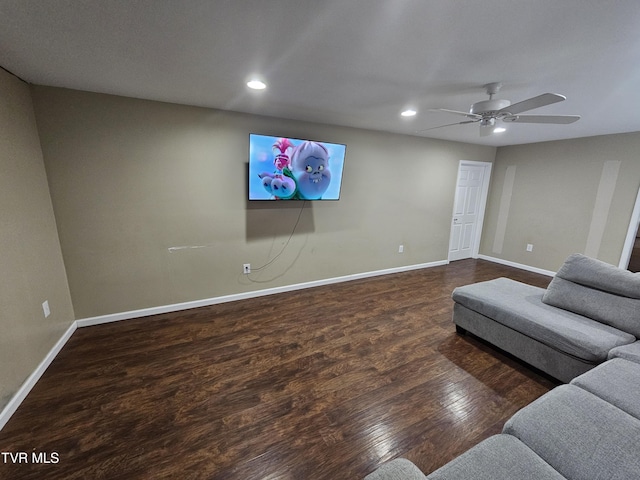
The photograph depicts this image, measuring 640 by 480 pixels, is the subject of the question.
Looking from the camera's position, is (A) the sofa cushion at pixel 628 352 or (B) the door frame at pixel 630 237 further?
(B) the door frame at pixel 630 237

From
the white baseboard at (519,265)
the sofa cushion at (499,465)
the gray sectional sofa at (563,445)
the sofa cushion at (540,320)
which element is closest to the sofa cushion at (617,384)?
the gray sectional sofa at (563,445)

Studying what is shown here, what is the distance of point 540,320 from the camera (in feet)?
7.04

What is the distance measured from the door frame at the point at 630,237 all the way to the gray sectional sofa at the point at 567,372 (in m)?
2.56

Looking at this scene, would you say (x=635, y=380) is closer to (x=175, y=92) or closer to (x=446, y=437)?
(x=446, y=437)

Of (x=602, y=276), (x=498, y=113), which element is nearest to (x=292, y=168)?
(x=498, y=113)

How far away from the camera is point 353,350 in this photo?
2.49m

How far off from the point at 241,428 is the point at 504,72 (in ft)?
9.88

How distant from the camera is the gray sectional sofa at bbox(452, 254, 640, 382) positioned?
1.93 metres

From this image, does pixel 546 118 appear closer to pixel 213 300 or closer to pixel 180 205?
pixel 180 205

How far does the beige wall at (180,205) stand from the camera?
2506mm

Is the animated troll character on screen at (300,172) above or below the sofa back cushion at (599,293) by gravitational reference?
above

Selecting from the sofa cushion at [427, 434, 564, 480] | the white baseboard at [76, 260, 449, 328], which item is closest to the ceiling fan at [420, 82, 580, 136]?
the sofa cushion at [427, 434, 564, 480]

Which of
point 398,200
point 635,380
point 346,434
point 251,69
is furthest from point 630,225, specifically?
point 251,69

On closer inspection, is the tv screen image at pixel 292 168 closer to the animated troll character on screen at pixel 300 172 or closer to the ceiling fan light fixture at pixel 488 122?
the animated troll character on screen at pixel 300 172
